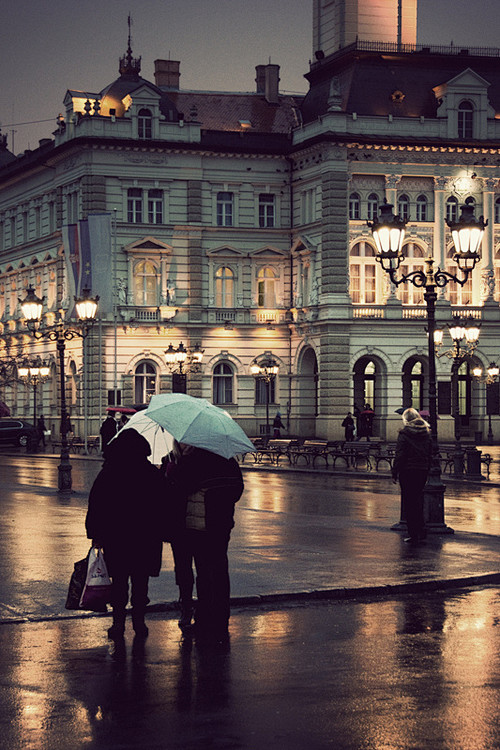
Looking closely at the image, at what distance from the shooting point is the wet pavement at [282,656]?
8500 mm

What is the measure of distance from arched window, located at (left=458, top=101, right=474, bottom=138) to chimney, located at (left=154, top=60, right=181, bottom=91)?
17616 millimetres

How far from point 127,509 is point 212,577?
1.16m

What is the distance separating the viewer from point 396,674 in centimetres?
1013

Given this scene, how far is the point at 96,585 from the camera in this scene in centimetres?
1088

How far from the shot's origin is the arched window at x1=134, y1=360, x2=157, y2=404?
2459 inches

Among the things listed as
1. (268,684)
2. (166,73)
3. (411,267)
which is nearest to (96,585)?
(268,684)

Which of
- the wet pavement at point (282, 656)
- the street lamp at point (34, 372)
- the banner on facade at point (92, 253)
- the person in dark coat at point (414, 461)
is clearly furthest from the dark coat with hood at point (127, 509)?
the street lamp at point (34, 372)

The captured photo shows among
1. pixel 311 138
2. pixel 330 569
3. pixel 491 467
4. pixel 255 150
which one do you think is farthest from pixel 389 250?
pixel 255 150

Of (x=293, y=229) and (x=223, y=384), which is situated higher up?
(x=293, y=229)

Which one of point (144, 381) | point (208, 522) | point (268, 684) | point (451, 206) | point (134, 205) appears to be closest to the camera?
point (268, 684)

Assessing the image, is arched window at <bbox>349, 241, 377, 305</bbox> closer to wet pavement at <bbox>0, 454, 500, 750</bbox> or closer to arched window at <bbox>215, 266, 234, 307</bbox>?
arched window at <bbox>215, 266, 234, 307</bbox>

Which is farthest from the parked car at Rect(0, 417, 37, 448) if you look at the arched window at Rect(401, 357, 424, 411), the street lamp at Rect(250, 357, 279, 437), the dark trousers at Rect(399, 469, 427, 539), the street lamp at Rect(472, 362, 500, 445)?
the dark trousers at Rect(399, 469, 427, 539)

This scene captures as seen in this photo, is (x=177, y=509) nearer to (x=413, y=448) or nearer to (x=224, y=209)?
(x=413, y=448)

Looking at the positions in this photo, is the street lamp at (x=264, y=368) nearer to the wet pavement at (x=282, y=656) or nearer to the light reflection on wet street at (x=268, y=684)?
the wet pavement at (x=282, y=656)
